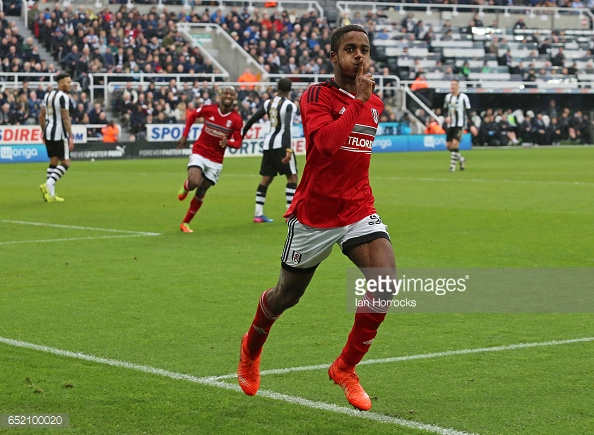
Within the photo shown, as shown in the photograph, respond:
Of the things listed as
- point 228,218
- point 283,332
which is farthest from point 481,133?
point 283,332

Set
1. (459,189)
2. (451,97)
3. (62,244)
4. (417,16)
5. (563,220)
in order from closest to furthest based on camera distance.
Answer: (62,244), (563,220), (459,189), (451,97), (417,16)

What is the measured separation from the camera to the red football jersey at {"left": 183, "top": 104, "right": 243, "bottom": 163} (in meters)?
15.2

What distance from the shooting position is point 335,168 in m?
5.77

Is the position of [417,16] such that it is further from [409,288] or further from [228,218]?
[409,288]

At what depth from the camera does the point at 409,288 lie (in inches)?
387

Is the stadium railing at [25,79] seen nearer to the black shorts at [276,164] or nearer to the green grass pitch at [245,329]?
the green grass pitch at [245,329]

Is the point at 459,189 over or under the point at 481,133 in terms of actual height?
over

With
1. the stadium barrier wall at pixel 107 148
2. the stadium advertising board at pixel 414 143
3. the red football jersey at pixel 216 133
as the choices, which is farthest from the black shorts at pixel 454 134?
the red football jersey at pixel 216 133

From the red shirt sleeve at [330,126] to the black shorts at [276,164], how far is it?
10.4 meters

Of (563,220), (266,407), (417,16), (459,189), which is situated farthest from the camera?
(417,16)

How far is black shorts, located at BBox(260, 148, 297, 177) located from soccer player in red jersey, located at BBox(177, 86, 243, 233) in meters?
0.97

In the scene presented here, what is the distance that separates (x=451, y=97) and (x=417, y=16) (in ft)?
86.4

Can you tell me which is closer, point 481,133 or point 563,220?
point 563,220

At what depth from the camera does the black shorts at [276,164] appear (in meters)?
16.2
